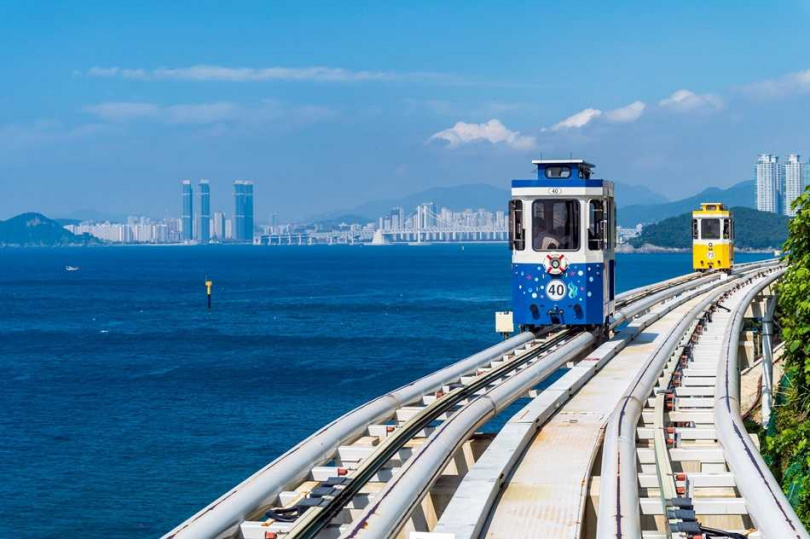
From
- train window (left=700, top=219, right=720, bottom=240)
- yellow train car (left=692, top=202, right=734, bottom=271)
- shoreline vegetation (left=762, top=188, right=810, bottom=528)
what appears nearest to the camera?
shoreline vegetation (left=762, top=188, right=810, bottom=528)

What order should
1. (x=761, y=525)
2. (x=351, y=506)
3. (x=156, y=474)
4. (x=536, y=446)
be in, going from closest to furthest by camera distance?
1. (x=761, y=525)
2. (x=351, y=506)
3. (x=536, y=446)
4. (x=156, y=474)

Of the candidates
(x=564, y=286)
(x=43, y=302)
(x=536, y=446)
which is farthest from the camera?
(x=43, y=302)

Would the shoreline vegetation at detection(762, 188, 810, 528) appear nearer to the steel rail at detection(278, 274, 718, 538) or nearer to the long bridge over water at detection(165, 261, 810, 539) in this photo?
the long bridge over water at detection(165, 261, 810, 539)

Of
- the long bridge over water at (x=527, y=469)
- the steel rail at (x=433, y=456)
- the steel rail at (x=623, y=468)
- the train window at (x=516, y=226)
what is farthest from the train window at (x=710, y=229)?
the steel rail at (x=623, y=468)

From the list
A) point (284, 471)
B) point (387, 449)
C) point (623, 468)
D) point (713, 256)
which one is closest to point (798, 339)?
point (623, 468)

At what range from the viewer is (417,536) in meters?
8.86

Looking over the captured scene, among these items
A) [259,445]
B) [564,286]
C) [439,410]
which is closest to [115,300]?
[259,445]

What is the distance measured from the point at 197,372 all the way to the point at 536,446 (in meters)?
52.5

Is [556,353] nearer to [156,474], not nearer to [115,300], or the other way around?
[156,474]

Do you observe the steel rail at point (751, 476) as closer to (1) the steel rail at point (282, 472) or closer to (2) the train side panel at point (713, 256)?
(1) the steel rail at point (282, 472)

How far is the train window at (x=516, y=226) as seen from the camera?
2411 cm

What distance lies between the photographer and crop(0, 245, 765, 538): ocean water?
3638 centimetres

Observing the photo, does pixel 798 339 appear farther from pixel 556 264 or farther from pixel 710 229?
pixel 710 229

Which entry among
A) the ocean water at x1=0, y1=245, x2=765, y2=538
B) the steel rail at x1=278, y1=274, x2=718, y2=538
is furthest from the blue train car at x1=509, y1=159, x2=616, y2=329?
the ocean water at x1=0, y1=245, x2=765, y2=538
